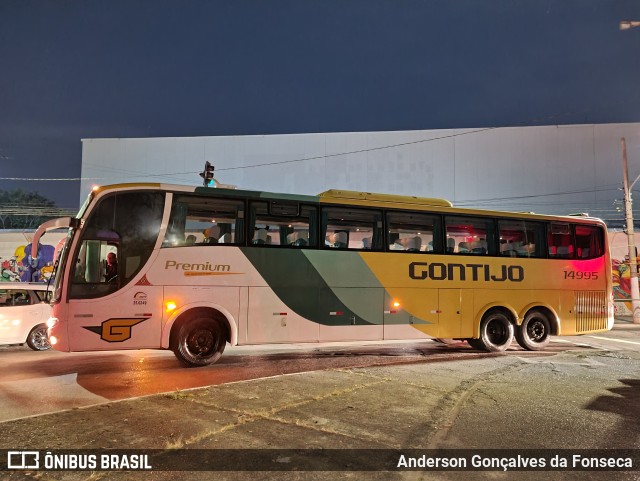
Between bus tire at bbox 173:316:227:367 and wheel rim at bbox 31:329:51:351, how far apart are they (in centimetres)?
499

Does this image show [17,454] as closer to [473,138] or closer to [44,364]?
[44,364]

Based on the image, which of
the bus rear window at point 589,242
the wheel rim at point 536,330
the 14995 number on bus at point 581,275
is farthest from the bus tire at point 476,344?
the bus rear window at point 589,242

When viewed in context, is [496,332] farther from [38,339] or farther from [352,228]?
[38,339]

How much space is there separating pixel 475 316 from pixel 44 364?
9690mm

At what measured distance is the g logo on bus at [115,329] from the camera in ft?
24.0

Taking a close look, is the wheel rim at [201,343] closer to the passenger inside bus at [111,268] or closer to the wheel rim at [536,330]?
the passenger inside bus at [111,268]

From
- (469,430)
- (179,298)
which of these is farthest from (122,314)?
(469,430)

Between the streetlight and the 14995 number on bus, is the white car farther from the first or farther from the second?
the streetlight

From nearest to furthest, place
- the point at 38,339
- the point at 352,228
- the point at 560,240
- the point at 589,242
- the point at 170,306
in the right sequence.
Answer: the point at 170,306
the point at 352,228
the point at 38,339
the point at 560,240
the point at 589,242

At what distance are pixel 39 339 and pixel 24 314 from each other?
73 cm

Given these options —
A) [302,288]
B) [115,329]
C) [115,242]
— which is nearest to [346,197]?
[302,288]

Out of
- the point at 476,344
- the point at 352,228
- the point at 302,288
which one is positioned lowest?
the point at 476,344

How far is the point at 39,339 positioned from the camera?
1066 centimetres

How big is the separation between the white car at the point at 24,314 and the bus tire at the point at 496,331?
1092cm
